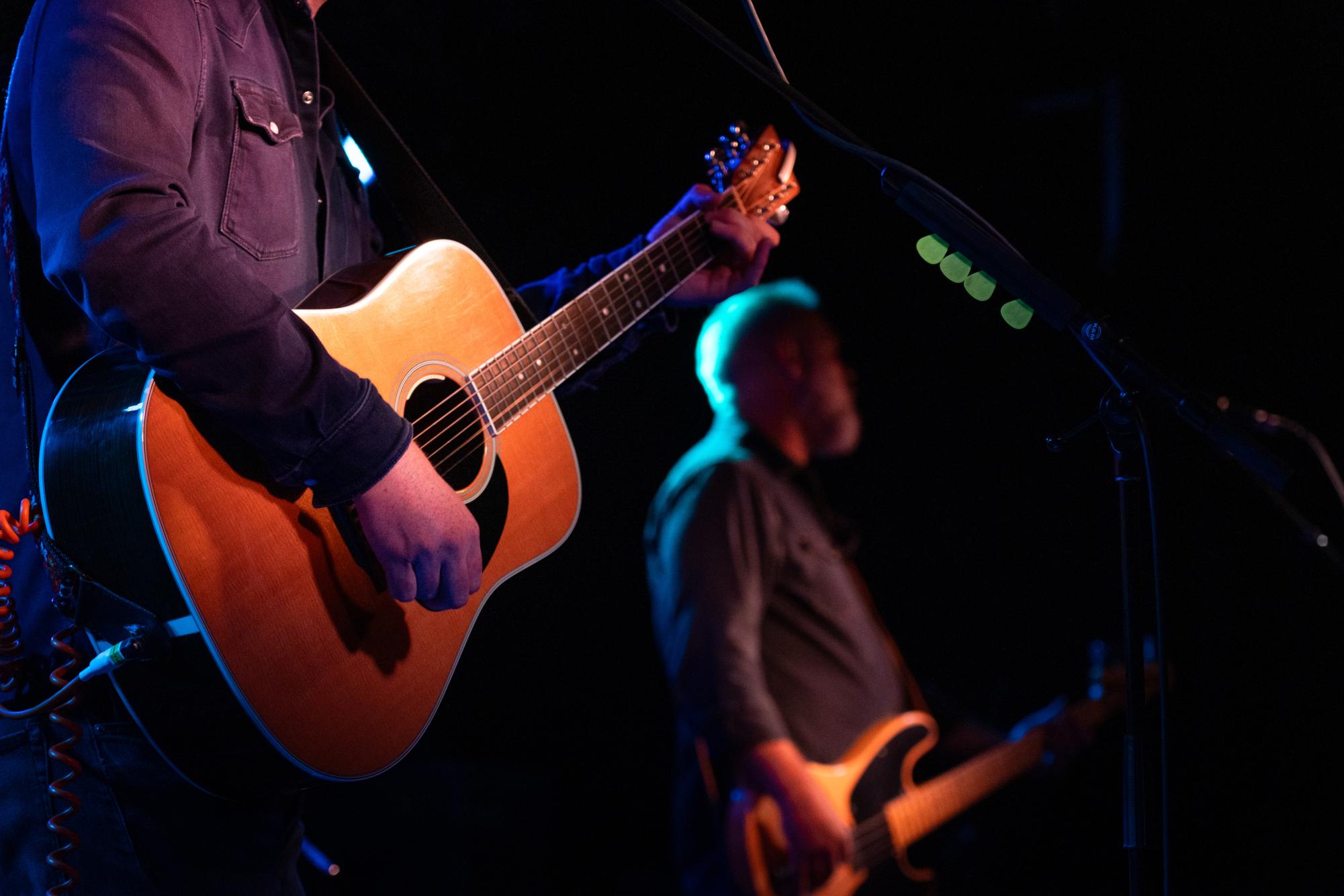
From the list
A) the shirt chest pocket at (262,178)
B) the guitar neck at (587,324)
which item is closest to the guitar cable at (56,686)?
the shirt chest pocket at (262,178)

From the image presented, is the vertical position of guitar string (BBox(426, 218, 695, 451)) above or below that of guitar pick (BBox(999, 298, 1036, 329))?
above

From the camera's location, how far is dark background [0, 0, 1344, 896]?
1.97 meters

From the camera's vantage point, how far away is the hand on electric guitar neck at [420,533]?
108 centimetres

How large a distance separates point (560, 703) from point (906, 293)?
1487 millimetres

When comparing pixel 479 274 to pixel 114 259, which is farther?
pixel 479 274

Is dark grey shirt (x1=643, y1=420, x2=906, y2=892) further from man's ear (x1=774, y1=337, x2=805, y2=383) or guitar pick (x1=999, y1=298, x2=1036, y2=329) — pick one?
guitar pick (x1=999, y1=298, x2=1036, y2=329)

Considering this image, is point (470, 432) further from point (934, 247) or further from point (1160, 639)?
point (1160, 639)

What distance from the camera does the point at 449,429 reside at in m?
1.34

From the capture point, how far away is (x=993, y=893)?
2139 mm

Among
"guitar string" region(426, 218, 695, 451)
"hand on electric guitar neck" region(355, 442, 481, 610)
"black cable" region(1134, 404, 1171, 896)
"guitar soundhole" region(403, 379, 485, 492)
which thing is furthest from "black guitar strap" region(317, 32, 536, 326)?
"black cable" region(1134, 404, 1171, 896)

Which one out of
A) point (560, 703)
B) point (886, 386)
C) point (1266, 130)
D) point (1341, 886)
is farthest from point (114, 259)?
point (1341, 886)

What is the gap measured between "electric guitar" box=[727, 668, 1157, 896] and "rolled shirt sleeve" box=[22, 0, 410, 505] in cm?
114

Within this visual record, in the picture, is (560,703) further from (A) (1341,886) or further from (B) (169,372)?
(A) (1341,886)

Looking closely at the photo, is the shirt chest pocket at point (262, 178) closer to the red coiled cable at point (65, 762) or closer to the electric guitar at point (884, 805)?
the red coiled cable at point (65, 762)
